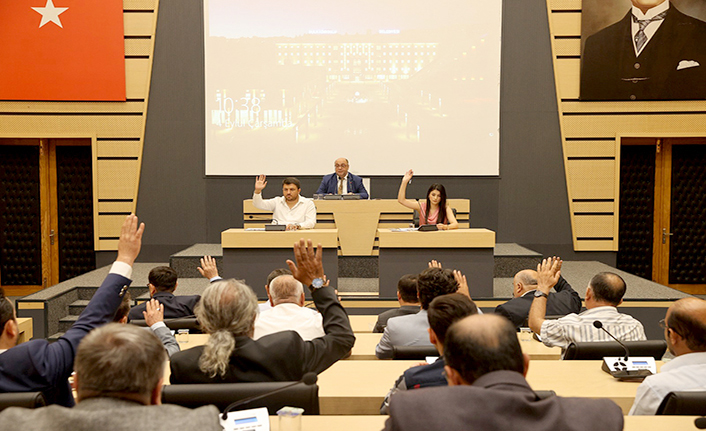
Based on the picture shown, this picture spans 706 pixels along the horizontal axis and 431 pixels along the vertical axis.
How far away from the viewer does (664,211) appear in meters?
8.23

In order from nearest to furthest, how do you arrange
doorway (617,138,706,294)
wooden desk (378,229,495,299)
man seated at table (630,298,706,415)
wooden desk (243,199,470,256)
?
man seated at table (630,298,706,415), wooden desk (378,229,495,299), wooden desk (243,199,470,256), doorway (617,138,706,294)

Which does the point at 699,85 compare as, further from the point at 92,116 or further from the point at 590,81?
the point at 92,116

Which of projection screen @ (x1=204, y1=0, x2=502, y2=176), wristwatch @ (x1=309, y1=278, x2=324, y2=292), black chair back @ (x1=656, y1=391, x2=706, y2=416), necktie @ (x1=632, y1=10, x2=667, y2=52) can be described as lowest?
black chair back @ (x1=656, y1=391, x2=706, y2=416)

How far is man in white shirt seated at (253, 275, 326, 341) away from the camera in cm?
280

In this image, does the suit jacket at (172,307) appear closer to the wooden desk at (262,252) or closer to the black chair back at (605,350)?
the wooden desk at (262,252)

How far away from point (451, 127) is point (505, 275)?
7.25ft

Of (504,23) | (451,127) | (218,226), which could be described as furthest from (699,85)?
(218,226)

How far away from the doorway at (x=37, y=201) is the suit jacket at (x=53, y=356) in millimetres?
6883

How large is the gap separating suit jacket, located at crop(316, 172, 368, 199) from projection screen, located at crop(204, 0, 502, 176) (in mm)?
633

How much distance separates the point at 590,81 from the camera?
7.97 m

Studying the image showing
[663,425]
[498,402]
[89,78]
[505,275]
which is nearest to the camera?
[498,402]

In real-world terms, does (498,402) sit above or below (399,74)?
below

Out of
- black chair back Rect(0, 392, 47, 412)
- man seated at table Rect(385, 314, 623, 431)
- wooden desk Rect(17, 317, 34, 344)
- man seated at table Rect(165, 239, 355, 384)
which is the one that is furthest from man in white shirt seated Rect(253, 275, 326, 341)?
wooden desk Rect(17, 317, 34, 344)

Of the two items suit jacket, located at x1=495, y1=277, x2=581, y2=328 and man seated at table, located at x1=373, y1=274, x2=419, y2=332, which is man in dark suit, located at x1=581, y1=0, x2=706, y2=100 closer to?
suit jacket, located at x1=495, y1=277, x2=581, y2=328
